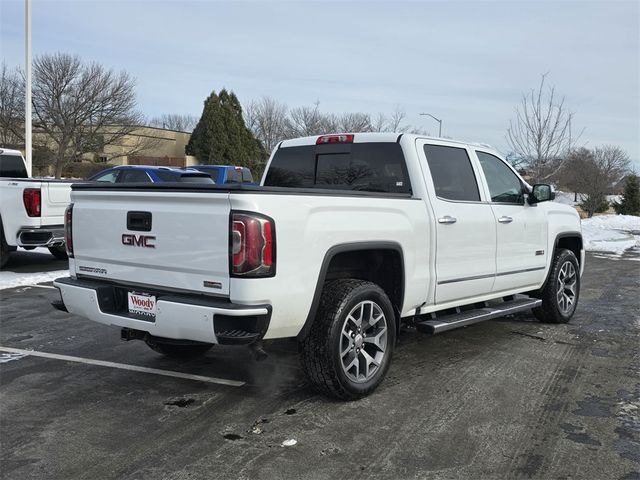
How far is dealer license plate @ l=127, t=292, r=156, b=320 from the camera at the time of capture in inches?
159

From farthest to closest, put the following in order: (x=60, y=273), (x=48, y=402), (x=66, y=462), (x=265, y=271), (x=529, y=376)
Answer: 1. (x=60, y=273)
2. (x=529, y=376)
3. (x=48, y=402)
4. (x=265, y=271)
5. (x=66, y=462)

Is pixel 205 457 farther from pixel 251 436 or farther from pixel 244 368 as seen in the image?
pixel 244 368

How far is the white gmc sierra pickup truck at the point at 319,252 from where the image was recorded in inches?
146

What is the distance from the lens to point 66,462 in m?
3.43

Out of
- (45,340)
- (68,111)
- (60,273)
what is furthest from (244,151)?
(45,340)

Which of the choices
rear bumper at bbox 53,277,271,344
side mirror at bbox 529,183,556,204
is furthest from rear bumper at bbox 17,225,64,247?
side mirror at bbox 529,183,556,204

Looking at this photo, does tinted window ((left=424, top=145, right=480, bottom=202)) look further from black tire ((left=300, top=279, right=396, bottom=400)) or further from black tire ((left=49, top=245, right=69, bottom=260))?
black tire ((left=49, top=245, right=69, bottom=260))

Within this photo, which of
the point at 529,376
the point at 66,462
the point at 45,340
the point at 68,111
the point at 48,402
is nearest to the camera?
the point at 66,462

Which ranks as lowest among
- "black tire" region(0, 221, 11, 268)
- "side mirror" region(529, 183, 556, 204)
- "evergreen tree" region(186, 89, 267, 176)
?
Result: "black tire" region(0, 221, 11, 268)

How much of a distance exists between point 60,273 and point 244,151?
4083cm

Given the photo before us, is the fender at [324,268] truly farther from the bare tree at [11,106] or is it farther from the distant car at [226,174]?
the bare tree at [11,106]

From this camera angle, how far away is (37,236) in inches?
380

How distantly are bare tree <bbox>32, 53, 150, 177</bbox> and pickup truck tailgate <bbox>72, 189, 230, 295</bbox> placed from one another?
113 ft

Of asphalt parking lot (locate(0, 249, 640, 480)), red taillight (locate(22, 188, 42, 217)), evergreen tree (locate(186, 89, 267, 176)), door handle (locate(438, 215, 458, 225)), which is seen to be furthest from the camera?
evergreen tree (locate(186, 89, 267, 176))
